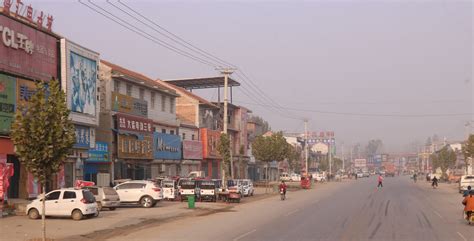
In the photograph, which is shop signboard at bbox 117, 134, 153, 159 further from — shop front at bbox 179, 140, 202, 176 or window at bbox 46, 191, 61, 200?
window at bbox 46, 191, 61, 200

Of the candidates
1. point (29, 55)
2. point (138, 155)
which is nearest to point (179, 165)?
point (138, 155)

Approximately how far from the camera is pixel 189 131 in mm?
67812

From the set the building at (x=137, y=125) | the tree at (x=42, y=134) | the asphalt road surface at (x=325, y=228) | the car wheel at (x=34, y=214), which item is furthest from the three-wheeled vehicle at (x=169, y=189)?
the tree at (x=42, y=134)

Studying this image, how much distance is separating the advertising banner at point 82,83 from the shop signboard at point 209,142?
95.0 ft

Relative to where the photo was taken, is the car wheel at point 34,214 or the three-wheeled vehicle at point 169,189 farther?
the three-wheeled vehicle at point 169,189

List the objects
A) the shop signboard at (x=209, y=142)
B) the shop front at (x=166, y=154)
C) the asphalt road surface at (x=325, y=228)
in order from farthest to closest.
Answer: the shop signboard at (x=209, y=142)
the shop front at (x=166, y=154)
the asphalt road surface at (x=325, y=228)

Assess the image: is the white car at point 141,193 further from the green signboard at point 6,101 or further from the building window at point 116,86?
the building window at point 116,86

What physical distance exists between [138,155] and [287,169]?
83942 mm

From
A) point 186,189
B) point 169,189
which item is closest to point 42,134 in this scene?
point 186,189

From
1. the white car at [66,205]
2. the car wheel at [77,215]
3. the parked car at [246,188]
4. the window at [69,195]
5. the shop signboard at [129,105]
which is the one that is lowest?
the parked car at [246,188]

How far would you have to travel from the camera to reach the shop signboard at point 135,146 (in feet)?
158

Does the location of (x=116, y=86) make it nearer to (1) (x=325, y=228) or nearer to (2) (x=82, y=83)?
(2) (x=82, y=83)

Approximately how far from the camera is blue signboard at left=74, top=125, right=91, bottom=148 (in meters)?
40.5

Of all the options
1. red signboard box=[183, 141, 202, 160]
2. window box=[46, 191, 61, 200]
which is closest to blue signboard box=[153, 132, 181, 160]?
red signboard box=[183, 141, 202, 160]
